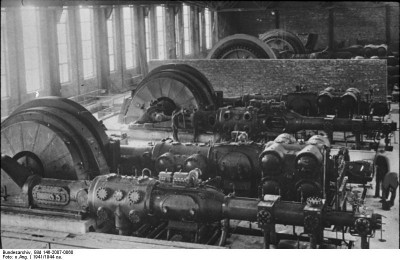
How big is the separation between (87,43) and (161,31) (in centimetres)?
594

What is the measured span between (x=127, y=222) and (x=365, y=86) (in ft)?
28.5

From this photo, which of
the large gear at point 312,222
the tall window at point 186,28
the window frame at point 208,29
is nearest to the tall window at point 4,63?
the large gear at point 312,222

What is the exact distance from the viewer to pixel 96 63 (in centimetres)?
1534

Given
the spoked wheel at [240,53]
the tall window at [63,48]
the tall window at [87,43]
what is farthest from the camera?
the spoked wheel at [240,53]

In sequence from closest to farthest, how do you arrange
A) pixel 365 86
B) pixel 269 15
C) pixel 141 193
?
1. pixel 141 193
2. pixel 365 86
3. pixel 269 15

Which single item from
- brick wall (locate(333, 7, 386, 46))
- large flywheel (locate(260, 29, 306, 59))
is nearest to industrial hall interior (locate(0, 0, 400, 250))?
large flywheel (locate(260, 29, 306, 59))

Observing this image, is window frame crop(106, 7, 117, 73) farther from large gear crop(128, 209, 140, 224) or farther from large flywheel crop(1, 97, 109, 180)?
large gear crop(128, 209, 140, 224)

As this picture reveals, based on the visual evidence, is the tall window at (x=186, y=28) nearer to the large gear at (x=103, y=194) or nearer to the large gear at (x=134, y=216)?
the large gear at (x=103, y=194)

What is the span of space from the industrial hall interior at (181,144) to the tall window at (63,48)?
0.05 m

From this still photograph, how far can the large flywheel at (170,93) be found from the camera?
1006 cm

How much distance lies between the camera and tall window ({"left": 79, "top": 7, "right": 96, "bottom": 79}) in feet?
48.1

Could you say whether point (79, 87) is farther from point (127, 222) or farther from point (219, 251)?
point (219, 251)

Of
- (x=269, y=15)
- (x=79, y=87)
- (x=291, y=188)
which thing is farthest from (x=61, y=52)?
(x=269, y=15)

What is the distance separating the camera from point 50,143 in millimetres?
6031
